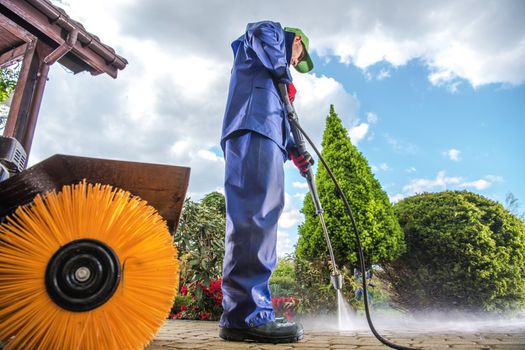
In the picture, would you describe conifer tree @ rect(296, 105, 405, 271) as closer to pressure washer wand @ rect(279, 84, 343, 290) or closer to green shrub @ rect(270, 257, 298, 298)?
green shrub @ rect(270, 257, 298, 298)

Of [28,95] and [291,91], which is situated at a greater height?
[28,95]

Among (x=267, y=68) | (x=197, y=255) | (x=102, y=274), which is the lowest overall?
(x=102, y=274)

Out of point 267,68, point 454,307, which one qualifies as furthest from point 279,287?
point 267,68

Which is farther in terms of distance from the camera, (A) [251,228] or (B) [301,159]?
(B) [301,159]

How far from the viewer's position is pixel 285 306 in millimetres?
4227

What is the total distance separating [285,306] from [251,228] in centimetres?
281

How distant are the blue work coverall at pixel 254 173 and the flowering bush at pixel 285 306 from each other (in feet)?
8.32

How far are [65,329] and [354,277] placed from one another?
3919mm

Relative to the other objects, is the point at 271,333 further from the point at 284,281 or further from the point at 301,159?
the point at 284,281

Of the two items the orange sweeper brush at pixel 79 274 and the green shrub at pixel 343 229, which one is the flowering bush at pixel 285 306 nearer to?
the green shrub at pixel 343 229

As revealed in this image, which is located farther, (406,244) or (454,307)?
(406,244)

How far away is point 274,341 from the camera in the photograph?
1.69 metres

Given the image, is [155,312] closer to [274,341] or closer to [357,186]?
[274,341]

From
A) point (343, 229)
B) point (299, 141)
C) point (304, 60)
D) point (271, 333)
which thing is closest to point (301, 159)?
point (299, 141)
